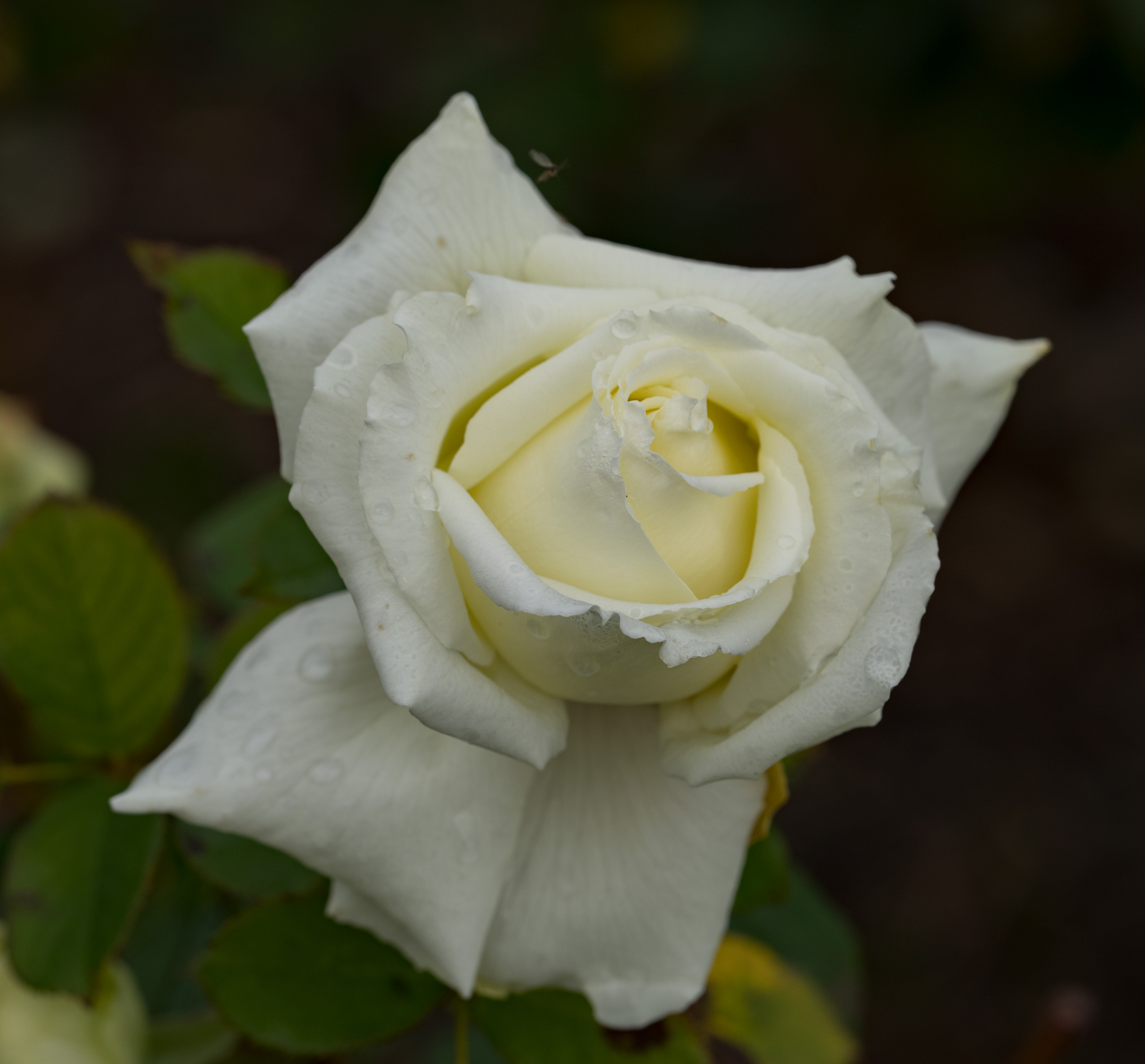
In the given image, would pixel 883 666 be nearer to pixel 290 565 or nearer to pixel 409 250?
pixel 409 250

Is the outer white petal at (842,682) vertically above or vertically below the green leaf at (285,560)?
above

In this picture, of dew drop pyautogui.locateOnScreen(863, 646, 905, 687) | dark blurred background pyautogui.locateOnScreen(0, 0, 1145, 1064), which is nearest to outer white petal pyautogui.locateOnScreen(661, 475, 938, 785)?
dew drop pyautogui.locateOnScreen(863, 646, 905, 687)

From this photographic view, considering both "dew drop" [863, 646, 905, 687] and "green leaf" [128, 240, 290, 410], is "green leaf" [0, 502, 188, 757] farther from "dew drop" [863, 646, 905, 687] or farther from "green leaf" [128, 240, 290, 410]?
"dew drop" [863, 646, 905, 687]

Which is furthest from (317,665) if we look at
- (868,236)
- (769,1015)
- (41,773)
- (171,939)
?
(868,236)

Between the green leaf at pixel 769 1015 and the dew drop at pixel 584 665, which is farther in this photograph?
the green leaf at pixel 769 1015

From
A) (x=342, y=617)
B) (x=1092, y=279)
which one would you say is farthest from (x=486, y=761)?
(x=1092, y=279)

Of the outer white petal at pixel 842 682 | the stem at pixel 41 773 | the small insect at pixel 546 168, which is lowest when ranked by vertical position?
the stem at pixel 41 773

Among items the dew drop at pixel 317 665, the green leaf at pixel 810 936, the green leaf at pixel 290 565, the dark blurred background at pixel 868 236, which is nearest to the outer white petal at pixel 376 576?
the dew drop at pixel 317 665

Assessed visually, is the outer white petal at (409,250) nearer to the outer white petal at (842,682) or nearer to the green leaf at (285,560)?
the green leaf at (285,560)
